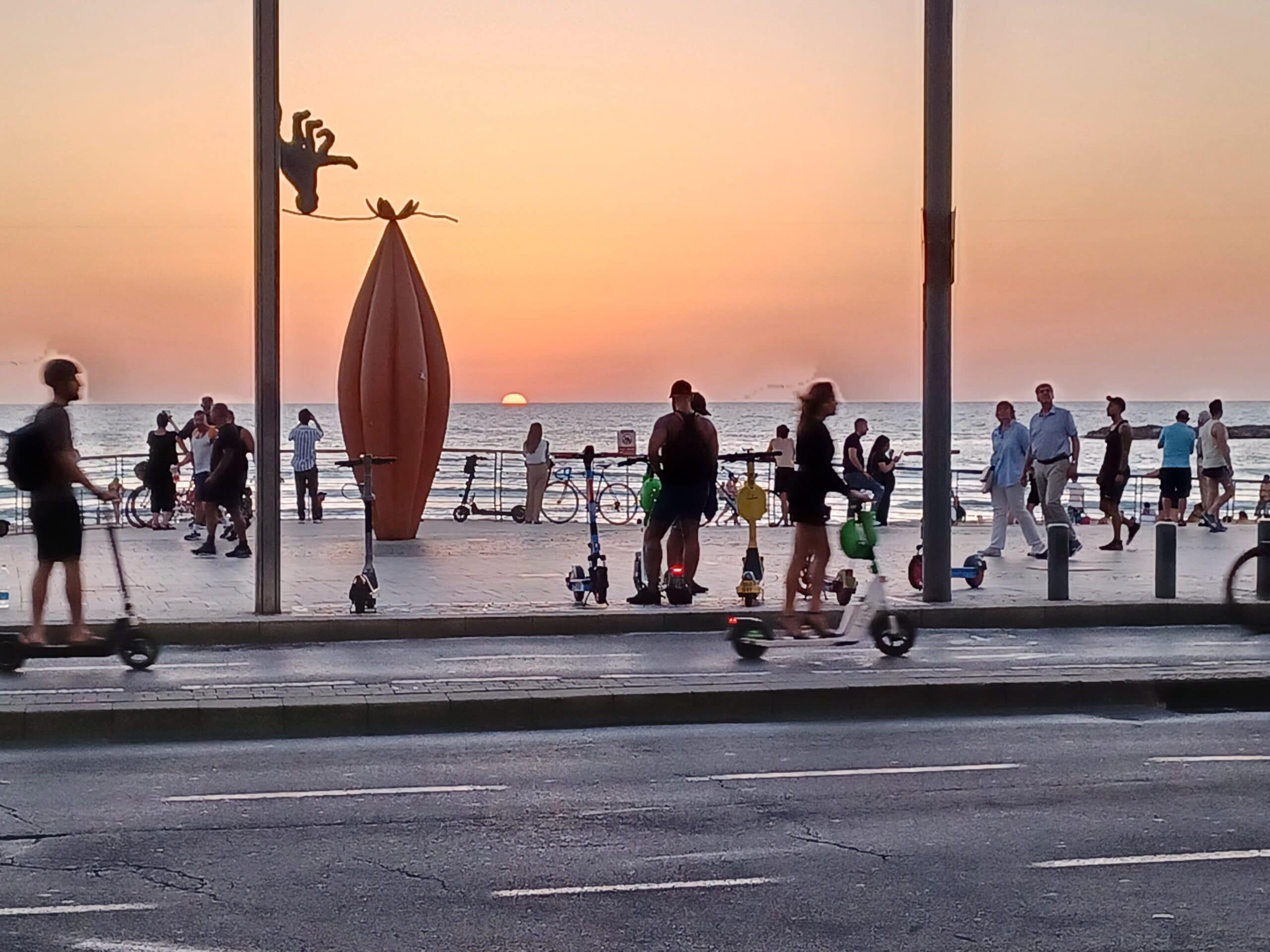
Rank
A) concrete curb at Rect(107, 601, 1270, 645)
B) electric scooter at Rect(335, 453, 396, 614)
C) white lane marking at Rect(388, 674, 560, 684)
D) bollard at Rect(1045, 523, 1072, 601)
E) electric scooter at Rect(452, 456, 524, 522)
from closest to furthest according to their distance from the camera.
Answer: white lane marking at Rect(388, 674, 560, 684), concrete curb at Rect(107, 601, 1270, 645), electric scooter at Rect(335, 453, 396, 614), bollard at Rect(1045, 523, 1072, 601), electric scooter at Rect(452, 456, 524, 522)

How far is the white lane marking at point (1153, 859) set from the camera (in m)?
6.45

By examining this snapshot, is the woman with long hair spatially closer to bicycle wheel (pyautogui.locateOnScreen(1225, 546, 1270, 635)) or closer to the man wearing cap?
the man wearing cap

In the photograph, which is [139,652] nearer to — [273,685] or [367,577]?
[273,685]

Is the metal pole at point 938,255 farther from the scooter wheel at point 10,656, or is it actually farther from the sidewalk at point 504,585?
the scooter wheel at point 10,656

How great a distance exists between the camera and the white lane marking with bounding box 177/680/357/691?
1019 cm

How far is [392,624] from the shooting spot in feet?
45.0

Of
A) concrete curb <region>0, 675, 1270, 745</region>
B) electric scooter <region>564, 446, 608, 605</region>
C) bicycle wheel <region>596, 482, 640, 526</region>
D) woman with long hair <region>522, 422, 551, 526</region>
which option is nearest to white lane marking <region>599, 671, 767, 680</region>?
concrete curb <region>0, 675, 1270, 745</region>

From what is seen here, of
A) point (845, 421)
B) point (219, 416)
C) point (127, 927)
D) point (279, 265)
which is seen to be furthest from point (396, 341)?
point (845, 421)

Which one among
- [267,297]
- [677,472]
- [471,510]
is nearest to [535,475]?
[471,510]

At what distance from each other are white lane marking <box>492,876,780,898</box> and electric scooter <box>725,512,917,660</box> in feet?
18.6

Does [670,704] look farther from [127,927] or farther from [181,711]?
[127,927]

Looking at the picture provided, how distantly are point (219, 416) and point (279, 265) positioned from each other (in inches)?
256

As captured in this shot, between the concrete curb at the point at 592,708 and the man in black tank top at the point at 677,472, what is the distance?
15.9ft

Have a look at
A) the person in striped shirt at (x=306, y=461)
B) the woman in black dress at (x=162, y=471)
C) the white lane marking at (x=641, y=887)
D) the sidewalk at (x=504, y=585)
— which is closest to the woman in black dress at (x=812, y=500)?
the sidewalk at (x=504, y=585)
